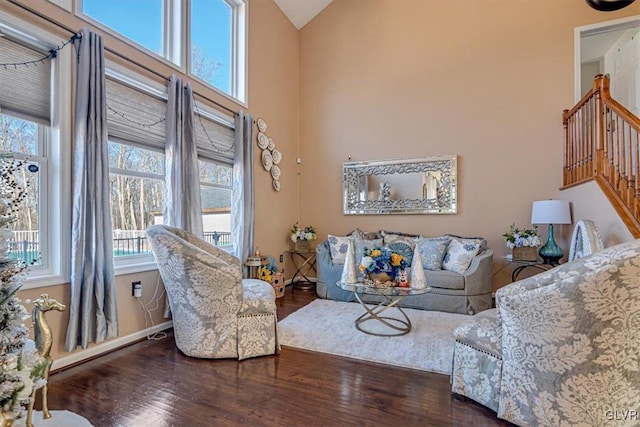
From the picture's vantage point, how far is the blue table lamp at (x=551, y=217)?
3.55 metres

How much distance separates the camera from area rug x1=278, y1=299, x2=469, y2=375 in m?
2.51

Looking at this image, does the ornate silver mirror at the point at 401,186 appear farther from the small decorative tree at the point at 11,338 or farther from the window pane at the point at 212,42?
the small decorative tree at the point at 11,338

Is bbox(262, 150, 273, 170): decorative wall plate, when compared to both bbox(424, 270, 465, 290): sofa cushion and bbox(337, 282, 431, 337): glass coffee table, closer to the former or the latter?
bbox(337, 282, 431, 337): glass coffee table

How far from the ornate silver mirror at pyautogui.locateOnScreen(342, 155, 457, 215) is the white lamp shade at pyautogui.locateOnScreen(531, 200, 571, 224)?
117 centimetres

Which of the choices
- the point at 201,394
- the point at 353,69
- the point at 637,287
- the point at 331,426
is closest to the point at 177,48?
the point at 353,69

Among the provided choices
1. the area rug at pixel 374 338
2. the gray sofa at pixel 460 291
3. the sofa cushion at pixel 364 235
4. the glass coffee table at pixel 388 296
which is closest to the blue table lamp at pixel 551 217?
the gray sofa at pixel 460 291

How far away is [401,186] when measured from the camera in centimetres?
500

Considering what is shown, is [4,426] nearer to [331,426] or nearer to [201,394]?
[201,394]

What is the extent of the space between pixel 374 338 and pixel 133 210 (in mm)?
2624

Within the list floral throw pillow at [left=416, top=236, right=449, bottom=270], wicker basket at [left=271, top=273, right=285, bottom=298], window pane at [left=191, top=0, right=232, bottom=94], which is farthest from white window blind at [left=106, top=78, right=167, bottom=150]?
floral throw pillow at [left=416, top=236, right=449, bottom=270]

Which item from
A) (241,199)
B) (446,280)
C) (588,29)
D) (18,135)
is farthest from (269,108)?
(588,29)

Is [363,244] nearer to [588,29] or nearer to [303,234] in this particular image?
[303,234]

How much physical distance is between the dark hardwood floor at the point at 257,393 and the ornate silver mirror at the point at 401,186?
2993 mm

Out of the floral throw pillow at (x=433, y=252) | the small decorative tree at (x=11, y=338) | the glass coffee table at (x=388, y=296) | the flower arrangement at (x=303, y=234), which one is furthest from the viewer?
the flower arrangement at (x=303, y=234)
